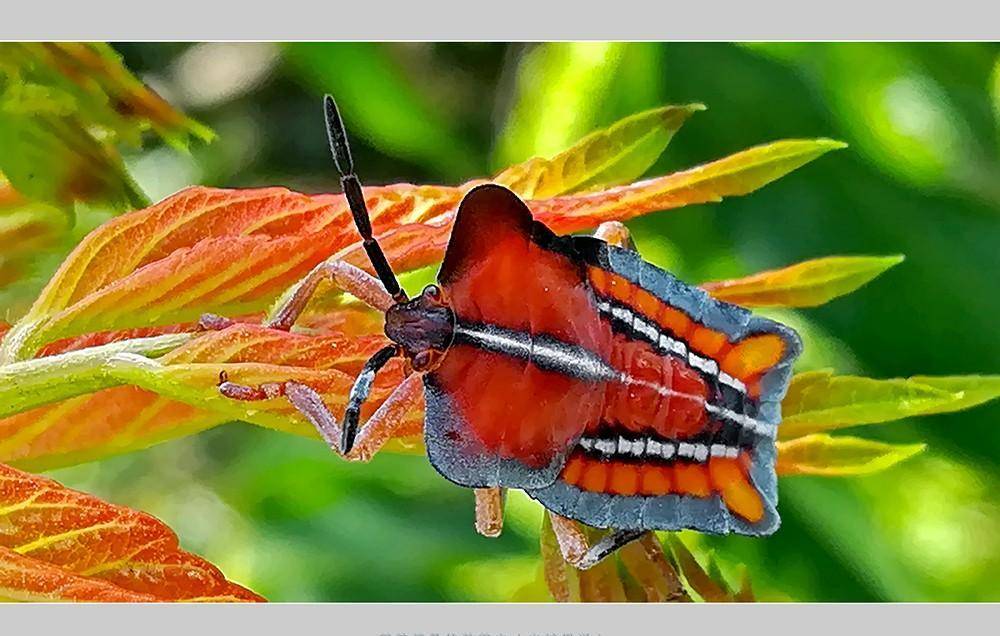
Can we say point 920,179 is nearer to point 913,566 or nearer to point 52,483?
point 913,566

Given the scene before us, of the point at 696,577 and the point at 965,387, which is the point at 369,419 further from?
the point at 965,387

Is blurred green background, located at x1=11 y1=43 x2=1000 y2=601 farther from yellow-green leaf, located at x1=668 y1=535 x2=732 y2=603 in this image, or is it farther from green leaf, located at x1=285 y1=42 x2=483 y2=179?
yellow-green leaf, located at x1=668 y1=535 x2=732 y2=603

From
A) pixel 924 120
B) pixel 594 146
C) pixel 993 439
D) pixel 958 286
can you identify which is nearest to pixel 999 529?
pixel 993 439

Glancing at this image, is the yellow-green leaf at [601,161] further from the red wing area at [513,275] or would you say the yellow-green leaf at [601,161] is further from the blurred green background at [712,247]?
the blurred green background at [712,247]

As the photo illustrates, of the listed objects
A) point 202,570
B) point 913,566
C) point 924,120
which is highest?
point 924,120

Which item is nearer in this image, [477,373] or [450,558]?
[477,373]

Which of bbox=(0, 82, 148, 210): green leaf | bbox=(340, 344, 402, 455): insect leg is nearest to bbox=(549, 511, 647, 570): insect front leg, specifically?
bbox=(340, 344, 402, 455): insect leg
